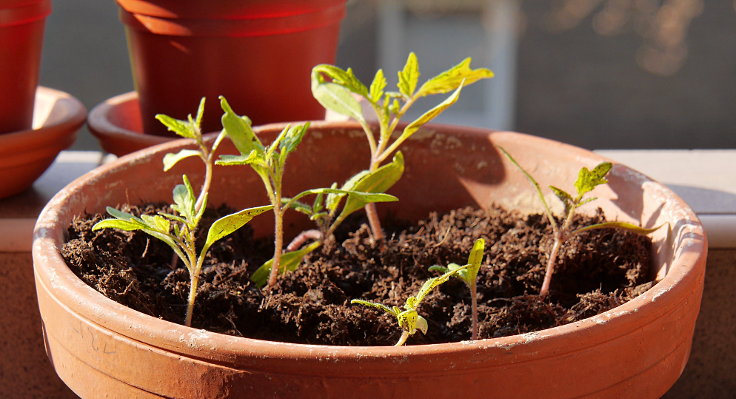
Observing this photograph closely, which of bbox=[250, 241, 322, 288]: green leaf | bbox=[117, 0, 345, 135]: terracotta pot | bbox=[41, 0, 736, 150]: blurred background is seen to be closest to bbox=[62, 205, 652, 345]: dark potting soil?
bbox=[250, 241, 322, 288]: green leaf

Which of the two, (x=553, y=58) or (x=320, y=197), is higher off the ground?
(x=320, y=197)

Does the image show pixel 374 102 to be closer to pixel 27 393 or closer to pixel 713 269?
pixel 713 269

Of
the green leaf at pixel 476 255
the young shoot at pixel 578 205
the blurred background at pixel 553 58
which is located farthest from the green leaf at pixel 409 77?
the blurred background at pixel 553 58

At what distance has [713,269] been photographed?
1150mm

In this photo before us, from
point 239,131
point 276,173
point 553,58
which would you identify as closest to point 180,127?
point 239,131

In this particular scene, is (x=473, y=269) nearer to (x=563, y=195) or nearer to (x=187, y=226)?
(x=563, y=195)

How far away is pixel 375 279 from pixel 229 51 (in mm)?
445

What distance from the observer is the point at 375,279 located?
0.94 metres

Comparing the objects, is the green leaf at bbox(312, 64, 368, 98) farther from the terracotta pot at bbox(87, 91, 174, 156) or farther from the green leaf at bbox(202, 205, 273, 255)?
the terracotta pot at bbox(87, 91, 174, 156)

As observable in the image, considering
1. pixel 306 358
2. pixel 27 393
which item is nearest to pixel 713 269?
pixel 306 358

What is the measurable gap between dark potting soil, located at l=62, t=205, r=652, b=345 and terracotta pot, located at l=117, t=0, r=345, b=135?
0.24 meters

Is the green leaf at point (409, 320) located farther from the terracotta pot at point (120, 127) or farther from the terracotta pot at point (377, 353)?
the terracotta pot at point (120, 127)

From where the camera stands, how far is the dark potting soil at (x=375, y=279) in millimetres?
811

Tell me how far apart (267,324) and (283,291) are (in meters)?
0.06
